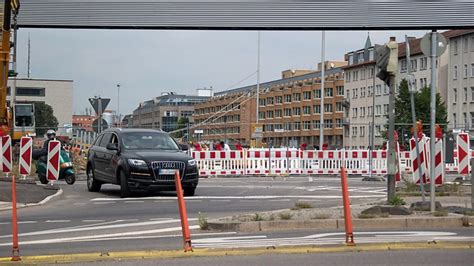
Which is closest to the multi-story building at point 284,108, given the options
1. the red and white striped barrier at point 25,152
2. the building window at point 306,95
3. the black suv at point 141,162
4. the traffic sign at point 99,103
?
→ the building window at point 306,95

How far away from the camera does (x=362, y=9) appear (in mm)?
28969

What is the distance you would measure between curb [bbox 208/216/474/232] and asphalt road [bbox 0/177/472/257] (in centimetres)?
35

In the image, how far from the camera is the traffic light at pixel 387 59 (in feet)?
48.7

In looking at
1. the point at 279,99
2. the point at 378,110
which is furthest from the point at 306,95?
the point at 378,110

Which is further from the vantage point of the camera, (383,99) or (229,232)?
(383,99)

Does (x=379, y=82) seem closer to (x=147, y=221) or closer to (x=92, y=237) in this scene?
(x=147, y=221)

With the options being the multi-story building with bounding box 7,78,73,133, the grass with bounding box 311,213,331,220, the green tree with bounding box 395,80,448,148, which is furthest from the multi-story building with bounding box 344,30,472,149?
the grass with bounding box 311,213,331,220

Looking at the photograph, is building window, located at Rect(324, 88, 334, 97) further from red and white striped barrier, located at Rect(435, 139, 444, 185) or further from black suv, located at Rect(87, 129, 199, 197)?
red and white striped barrier, located at Rect(435, 139, 444, 185)

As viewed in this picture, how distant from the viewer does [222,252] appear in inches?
392

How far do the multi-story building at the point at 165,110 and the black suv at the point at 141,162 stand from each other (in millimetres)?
40901

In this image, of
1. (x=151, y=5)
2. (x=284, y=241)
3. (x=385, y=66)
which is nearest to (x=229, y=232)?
(x=284, y=241)

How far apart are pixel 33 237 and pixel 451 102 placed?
3329 inches

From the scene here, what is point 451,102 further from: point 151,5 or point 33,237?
point 33,237

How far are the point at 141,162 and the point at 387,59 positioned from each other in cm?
724
